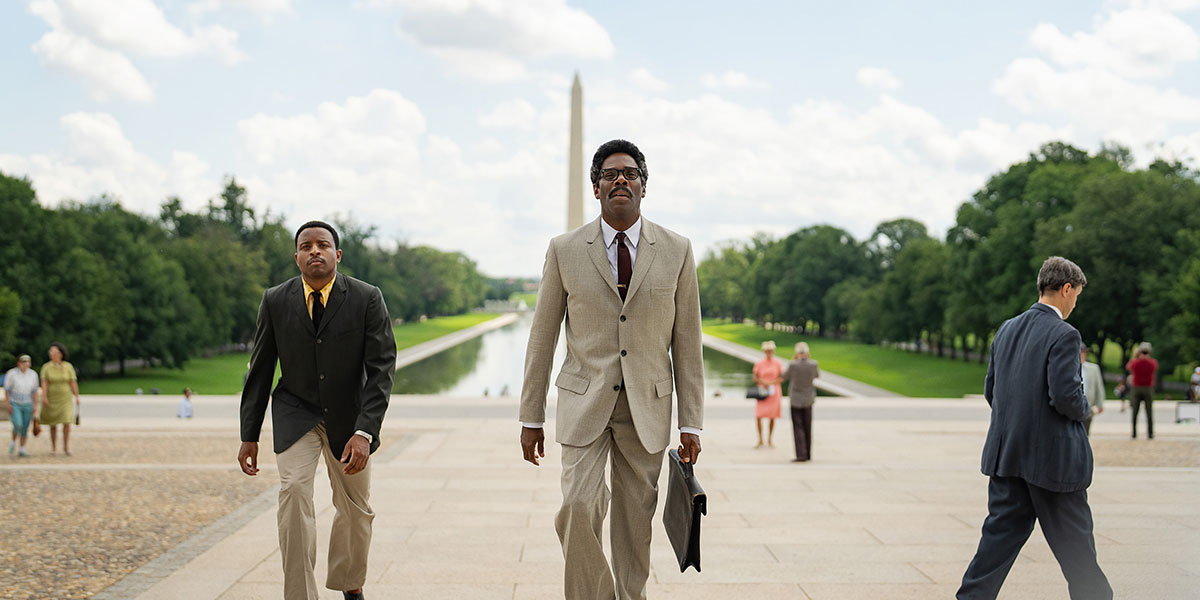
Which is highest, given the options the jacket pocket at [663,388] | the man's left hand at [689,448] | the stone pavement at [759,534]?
the jacket pocket at [663,388]

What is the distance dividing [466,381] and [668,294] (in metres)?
40.1

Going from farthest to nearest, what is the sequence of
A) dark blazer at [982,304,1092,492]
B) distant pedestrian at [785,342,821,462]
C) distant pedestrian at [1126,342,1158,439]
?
1. distant pedestrian at [1126,342,1158,439]
2. distant pedestrian at [785,342,821,462]
3. dark blazer at [982,304,1092,492]

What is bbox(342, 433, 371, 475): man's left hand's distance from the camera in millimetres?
4449

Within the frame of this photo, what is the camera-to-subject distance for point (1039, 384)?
14.2 ft

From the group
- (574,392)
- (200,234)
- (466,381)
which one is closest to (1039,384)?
(574,392)

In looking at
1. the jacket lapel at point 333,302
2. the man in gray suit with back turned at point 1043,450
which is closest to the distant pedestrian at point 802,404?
the man in gray suit with back turned at point 1043,450

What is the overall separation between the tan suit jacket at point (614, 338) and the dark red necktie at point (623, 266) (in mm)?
53

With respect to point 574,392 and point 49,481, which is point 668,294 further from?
point 49,481

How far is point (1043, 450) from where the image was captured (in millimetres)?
4273

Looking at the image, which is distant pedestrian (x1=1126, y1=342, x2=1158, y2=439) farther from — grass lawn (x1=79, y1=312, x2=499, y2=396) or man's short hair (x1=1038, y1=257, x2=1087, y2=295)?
grass lawn (x1=79, y1=312, x2=499, y2=396)

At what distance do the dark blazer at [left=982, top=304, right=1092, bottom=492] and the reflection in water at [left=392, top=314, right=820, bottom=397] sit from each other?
25.9 metres

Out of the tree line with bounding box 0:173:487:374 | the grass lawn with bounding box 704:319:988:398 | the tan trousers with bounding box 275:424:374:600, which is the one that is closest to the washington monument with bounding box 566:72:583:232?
the grass lawn with bounding box 704:319:988:398

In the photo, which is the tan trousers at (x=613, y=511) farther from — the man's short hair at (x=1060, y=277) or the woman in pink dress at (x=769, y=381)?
the woman in pink dress at (x=769, y=381)

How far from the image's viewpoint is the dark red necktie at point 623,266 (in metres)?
4.05
